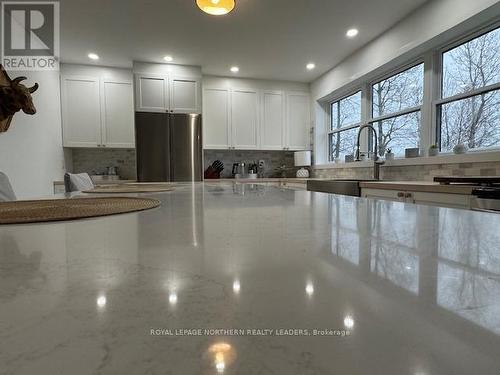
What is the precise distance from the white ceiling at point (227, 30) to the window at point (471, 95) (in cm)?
61

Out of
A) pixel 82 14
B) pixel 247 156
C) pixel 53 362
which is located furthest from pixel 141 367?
pixel 247 156

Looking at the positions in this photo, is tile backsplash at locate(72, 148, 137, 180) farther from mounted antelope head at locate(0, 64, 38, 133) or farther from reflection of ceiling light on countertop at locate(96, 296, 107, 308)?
reflection of ceiling light on countertop at locate(96, 296, 107, 308)

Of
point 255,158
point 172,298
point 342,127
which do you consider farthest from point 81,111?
point 172,298

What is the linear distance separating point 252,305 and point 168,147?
3728 mm

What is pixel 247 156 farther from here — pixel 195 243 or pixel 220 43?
pixel 195 243

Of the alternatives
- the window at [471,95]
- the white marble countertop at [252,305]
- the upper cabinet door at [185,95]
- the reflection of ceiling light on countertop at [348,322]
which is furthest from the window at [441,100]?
the reflection of ceiling light on countertop at [348,322]

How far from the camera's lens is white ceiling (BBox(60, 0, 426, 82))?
8.03 ft

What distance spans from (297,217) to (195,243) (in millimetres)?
261

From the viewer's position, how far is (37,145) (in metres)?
2.99

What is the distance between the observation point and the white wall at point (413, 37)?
2064 millimetres

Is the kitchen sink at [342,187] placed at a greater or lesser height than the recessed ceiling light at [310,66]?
lesser

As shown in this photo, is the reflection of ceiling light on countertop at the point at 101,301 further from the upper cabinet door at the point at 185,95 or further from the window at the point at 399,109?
the upper cabinet door at the point at 185,95

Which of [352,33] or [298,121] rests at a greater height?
[352,33]

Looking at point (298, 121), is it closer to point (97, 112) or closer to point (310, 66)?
point (310, 66)
